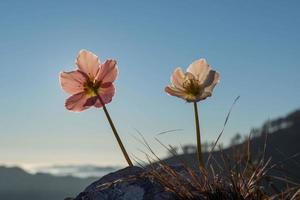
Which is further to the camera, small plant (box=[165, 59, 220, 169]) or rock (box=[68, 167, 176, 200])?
small plant (box=[165, 59, 220, 169])

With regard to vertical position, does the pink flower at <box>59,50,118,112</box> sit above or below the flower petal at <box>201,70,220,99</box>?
above

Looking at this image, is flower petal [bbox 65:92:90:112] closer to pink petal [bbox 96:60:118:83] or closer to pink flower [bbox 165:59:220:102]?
pink petal [bbox 96:60:118:83]

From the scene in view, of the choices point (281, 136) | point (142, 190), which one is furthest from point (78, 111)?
point (281, 136)

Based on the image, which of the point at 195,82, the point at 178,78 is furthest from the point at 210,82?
the point at 178,78

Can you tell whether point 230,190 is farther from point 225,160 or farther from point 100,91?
point 100,91

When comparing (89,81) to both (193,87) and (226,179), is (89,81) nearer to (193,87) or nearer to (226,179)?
(193,87)

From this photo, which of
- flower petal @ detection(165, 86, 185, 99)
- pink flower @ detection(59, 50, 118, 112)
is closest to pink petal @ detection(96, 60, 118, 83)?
pink flower @ detection(59, 50, 118, 112)
